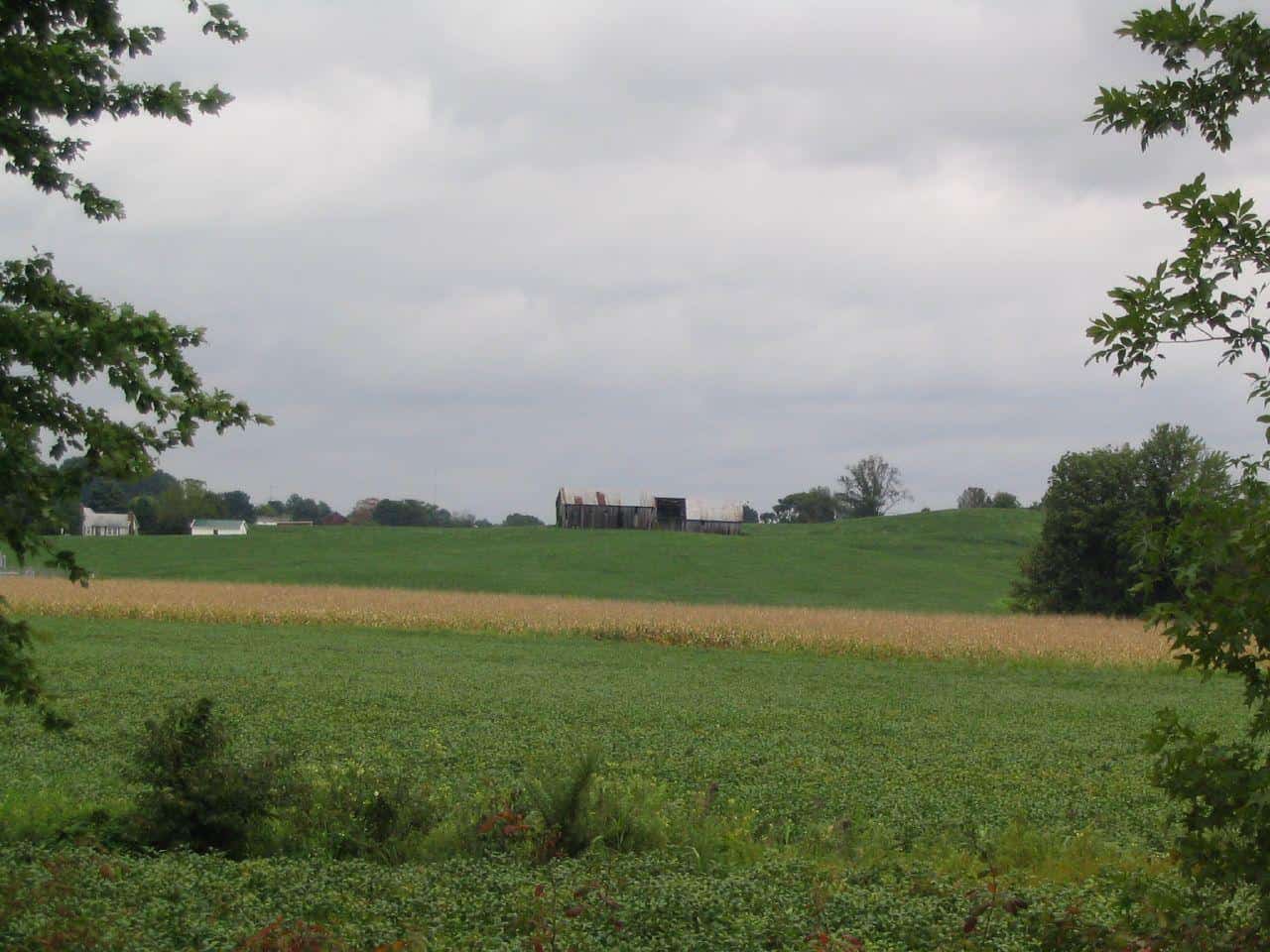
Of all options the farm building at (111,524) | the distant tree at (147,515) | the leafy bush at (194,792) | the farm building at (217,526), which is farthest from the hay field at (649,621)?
the farm building at (217,526)

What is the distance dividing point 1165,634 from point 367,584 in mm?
66813

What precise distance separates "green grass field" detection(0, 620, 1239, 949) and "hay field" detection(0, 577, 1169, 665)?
636 cm

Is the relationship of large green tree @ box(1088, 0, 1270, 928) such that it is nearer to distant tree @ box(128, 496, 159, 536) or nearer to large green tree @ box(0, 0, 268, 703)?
large green tree @ box(0, 0, 268, 703)

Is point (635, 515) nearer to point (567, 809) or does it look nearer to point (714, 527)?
point (714, 527)

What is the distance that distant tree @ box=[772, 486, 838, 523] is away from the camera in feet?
531

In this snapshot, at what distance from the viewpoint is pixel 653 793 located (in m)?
10.9

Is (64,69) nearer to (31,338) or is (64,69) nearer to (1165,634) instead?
(31,338)

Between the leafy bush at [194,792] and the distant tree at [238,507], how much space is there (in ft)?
494

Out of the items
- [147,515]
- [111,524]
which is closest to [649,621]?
[147,515]

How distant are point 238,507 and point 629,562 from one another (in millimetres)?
95117

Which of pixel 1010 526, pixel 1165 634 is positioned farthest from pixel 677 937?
pixel 1010 526

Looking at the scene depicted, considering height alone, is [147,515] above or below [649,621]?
above

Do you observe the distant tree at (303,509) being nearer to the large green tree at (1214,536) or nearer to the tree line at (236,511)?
the tree line at (236,511)

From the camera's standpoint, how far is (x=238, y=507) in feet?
521
